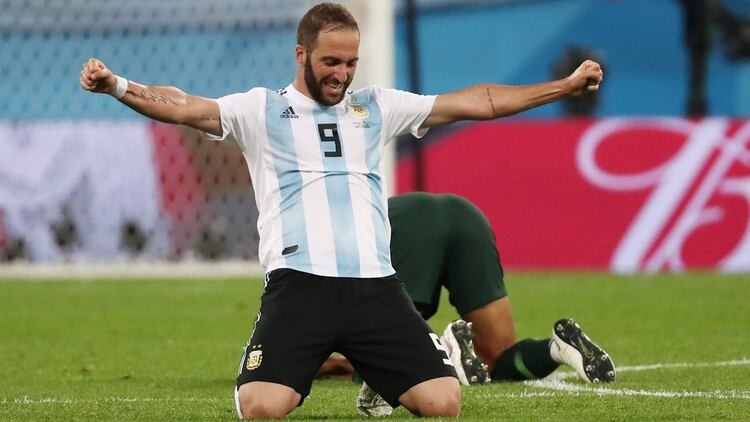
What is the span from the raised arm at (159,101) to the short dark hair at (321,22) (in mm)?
420

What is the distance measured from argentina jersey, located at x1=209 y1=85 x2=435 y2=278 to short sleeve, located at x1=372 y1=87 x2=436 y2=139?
0.11m

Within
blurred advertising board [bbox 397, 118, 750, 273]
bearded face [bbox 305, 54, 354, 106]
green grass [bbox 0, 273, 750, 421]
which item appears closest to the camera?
bearded face [bbox 305, 54, 354, 106]

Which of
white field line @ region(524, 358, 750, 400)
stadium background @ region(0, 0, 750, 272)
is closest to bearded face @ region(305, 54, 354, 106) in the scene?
white field line @ region(524, 358, 750, 400)

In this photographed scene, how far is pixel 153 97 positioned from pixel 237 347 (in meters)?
3.99

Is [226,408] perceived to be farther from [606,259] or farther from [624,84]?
[624,84]

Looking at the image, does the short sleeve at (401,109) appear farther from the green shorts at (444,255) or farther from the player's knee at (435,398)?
the green shorts at (444,255)

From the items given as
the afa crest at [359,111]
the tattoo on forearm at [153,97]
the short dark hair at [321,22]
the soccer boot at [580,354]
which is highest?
the short dark hair at [321,22]

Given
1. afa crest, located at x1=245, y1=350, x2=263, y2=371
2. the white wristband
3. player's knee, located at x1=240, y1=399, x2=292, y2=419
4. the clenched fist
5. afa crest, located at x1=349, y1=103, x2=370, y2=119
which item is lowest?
player's knee, located at x1=240, y1=399, x2=292, y2=419

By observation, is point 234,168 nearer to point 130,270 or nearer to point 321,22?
point 130,270

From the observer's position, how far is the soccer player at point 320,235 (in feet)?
19.4

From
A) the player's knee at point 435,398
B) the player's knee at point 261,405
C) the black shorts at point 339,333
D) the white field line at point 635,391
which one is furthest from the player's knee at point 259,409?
the white field line at point 635,391

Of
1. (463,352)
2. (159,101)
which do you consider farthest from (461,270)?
(159,101)

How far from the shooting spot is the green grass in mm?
6422

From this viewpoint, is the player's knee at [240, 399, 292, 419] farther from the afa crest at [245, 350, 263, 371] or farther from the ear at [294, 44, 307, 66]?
the ear at [294, 44, 307, 66]
